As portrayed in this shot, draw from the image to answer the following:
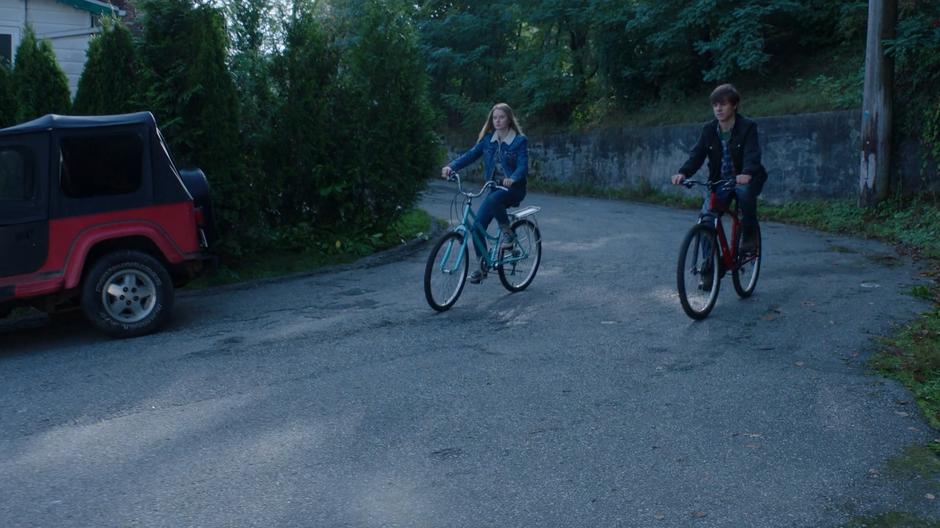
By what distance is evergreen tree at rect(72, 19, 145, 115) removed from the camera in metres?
10.2

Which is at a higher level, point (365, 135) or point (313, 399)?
point (365, 135)

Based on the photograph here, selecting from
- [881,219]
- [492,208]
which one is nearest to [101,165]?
[492,208]

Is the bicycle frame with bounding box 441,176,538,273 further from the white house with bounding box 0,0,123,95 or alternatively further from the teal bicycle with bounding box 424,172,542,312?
the white house with bounding box 0,0,123,95

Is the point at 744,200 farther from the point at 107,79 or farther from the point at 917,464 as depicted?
the point at 107,79

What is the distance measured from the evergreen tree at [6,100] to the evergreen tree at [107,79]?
719mm

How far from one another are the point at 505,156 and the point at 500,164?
0.34 feet

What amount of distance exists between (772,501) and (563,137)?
25.7 metres

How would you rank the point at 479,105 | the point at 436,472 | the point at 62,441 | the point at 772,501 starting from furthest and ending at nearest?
the point at 479,105 < the point at 62,441 < the point at 436,472 < the point at 772,501

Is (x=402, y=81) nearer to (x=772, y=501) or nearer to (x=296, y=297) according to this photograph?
(x=296, y=297)

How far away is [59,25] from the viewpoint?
16.2 metres

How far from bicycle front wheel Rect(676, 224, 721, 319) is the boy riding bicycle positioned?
29 cm

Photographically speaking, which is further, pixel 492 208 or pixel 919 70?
pixel 919 70

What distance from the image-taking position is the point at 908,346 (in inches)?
277

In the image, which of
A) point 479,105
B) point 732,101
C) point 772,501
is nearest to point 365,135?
point 732,101
